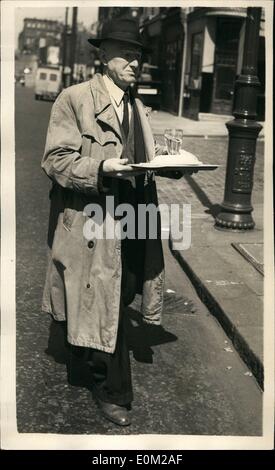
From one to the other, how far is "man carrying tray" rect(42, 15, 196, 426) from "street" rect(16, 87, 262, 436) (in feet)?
0.69

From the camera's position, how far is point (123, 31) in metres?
2.87

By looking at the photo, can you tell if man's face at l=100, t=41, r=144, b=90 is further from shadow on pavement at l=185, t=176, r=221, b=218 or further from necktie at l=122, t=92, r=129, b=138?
shadow on pavement at l=185, t=176, r=221, b=218

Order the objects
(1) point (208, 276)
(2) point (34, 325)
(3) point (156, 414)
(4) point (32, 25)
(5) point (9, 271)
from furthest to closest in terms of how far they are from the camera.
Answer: (4) point (32, 25) < (1) point (208, 276) < (2) point (34, 325) < (3) point (156, 414) < (5) point (9, 271)

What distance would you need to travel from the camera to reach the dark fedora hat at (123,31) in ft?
9.39

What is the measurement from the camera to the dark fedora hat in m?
2.86

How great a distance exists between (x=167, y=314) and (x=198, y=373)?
1005mm

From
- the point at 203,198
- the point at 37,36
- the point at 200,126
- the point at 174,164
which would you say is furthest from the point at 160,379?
the point at 37,36

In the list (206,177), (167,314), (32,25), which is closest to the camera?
(167,314)

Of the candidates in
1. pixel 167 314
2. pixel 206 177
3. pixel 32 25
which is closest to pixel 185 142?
pixel 206 177

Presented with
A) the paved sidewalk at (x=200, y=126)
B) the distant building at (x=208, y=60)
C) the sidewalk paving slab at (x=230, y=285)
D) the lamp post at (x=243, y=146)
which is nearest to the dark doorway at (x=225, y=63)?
the distant building at (x=208, y=60)

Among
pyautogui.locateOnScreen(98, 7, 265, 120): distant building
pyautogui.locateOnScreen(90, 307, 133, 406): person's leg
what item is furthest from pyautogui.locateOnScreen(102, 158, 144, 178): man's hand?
pyautogui.locateOnScreen(98, 7, 265, 120): distant building

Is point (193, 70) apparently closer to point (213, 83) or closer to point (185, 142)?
point (213, 83)

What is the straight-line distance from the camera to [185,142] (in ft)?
51.2

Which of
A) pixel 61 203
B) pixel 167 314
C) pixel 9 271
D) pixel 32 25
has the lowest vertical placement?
pixel 167 314
